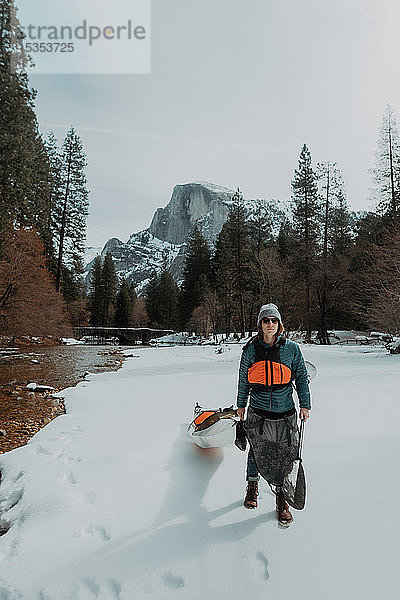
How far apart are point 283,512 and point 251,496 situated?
0.34 meters

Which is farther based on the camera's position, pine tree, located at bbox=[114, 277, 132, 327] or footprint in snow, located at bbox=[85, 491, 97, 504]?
pine tree, located at bbox=[114, 277, 132, 327]

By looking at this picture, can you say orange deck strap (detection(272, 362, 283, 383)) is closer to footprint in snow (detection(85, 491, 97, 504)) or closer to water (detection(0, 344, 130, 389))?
footprint in snow (detection(85, 491, 97, 504))

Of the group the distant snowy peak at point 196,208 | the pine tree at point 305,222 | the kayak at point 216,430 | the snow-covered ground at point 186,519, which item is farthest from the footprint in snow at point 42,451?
the distant snowy peak at point 196,208

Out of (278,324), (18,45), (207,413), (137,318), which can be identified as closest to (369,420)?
(207,413)

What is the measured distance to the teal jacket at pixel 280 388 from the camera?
2818mm

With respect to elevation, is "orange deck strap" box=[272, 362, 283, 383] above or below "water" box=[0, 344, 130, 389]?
above

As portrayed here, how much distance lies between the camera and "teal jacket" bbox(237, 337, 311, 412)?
9.25 ft

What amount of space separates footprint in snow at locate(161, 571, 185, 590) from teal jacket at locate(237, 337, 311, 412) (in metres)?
1.25

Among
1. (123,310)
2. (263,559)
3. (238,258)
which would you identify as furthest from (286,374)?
(123,310)

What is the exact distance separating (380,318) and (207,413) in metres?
13.5

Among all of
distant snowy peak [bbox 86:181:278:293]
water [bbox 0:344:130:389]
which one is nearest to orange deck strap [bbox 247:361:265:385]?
water [bbox 0:344:130:389]

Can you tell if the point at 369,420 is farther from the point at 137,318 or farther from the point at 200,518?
the point at 137,318

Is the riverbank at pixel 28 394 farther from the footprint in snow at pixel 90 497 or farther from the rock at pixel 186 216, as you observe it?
Answer: the rock at pixel 186 216

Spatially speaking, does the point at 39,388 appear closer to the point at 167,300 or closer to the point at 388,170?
the point at 388,170
